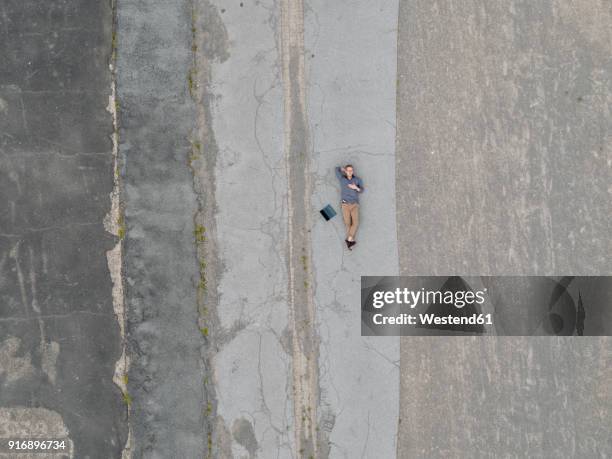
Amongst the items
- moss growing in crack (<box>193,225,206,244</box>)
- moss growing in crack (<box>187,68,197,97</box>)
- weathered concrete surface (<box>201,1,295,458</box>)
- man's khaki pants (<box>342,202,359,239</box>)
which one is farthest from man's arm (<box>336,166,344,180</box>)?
moss growing in crack (<box>187,68,197,97</box>)

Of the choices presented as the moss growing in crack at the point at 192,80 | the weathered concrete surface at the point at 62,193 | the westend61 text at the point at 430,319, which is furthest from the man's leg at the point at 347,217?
the weathered concrete surface at the point at 62,193

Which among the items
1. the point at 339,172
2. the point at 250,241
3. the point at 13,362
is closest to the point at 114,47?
the point at 250,241

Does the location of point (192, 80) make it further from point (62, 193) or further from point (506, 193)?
point (506, 193)

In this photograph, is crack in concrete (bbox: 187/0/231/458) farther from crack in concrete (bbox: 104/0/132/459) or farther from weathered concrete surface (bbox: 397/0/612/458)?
weathered concrete surface (bbox: 397/0/612/458)

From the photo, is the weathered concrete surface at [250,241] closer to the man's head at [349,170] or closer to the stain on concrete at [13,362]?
the man's head at [349,170]

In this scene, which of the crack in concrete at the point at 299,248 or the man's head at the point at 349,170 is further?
the crack in concrete at the point at 299,248

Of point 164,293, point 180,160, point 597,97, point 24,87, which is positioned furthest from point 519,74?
point 24,87
